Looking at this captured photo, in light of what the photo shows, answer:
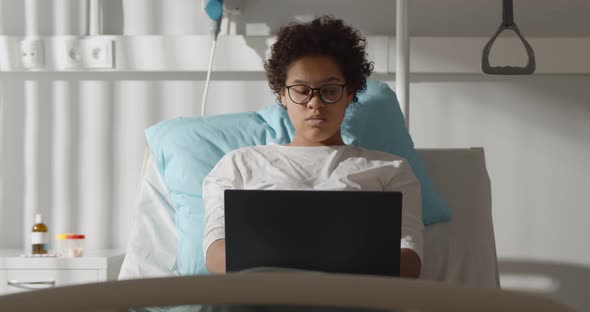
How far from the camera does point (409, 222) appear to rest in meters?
Result: 2.08

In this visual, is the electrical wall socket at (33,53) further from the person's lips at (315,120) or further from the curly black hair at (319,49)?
the person's lips at (315,120)

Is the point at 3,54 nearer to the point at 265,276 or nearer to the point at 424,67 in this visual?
the point at 424,67

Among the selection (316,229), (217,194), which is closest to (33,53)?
(217,194)

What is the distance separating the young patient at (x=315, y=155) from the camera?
2.09m

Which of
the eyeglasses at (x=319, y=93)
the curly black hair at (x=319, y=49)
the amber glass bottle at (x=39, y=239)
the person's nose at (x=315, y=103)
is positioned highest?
the curly black hair at (x=319, y=49)

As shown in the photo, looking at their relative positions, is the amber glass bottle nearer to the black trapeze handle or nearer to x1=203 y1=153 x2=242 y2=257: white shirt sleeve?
x1=203 y1=153 x2=242 y2=257: white shirt sleeve

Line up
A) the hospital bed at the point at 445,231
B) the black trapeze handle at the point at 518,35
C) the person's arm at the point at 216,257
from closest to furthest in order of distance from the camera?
→ the person's arm at the point at 216,257 < the hospital bed at the point at 445,231 < the black trapeze handle at the point at 518,35

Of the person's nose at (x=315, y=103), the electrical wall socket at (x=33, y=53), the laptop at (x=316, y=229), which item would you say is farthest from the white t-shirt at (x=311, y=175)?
the electrical wall socket at (x=33, y=53)

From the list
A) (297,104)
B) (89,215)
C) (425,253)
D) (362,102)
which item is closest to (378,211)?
(297,104)

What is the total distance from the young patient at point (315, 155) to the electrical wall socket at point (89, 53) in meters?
1.14

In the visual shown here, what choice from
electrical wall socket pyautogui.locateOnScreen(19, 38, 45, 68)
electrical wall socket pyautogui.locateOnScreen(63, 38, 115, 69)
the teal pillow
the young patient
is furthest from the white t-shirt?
electrical wall socket pyautogui.locateOnScreen(19, 38, 45, 68)

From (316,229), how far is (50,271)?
1.43 meters

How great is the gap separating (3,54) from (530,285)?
1935 mm

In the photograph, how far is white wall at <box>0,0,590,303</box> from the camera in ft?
10.5
